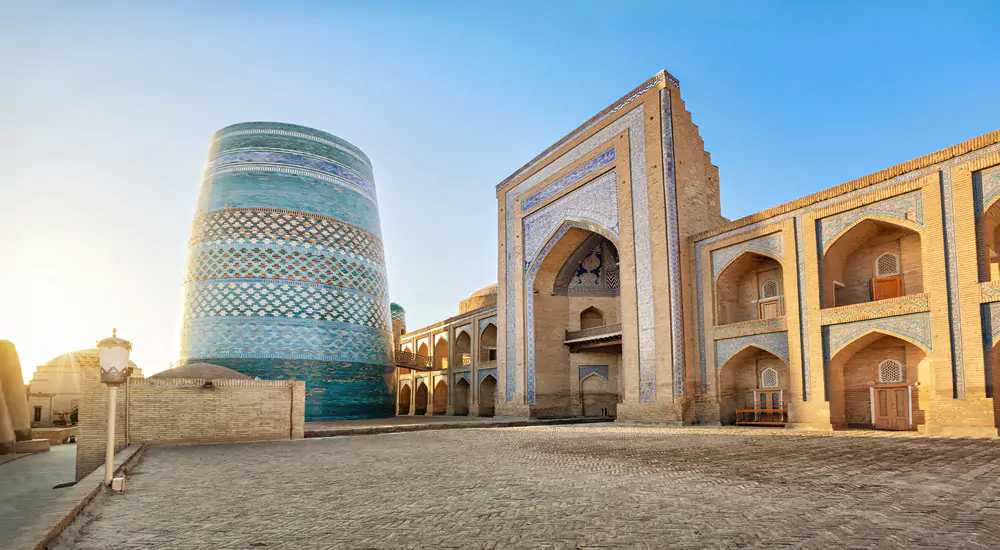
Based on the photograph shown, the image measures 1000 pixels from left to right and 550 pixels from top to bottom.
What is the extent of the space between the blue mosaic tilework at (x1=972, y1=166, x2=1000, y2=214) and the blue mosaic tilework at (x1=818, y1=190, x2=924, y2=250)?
0.73 metres

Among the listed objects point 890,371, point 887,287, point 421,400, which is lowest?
point 421,400

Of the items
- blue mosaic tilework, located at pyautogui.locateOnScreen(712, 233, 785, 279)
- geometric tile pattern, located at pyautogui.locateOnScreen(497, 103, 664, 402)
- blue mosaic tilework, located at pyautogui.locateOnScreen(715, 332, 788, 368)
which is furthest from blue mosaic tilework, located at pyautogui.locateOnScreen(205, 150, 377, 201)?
blue mosaic tilework, located at pyautogui.locateOnScreen(715, 332, 788, 368)

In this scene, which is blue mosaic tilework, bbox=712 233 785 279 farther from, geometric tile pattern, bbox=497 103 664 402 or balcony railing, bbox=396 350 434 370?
balcony railing, bbox=396 350 434 370

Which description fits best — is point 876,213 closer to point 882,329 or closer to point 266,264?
point 882,329

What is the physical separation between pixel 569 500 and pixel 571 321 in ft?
45.7

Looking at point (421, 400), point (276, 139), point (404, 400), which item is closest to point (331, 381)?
point (276, 139)

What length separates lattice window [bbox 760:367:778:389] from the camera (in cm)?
1229

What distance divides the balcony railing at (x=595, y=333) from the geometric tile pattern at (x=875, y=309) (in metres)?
5.35

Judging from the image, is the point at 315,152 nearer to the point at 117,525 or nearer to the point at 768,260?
the point at 768,260

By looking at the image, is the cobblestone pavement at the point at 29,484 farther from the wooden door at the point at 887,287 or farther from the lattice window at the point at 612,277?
the lattice window at the point at 612,277

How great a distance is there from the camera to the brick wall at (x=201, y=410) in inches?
327

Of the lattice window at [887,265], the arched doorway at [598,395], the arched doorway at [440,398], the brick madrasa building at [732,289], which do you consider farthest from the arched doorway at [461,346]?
the lattice window at [887,265]

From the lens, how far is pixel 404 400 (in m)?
28.0

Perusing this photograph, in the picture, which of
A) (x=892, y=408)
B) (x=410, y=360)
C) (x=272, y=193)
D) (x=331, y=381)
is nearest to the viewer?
(x=892, y=408)
